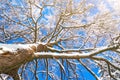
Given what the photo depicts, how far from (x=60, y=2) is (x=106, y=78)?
554cm

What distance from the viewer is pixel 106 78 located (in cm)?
1204

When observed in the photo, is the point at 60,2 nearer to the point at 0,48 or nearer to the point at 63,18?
the point at 63,18

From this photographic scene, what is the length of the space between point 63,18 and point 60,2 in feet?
2.68

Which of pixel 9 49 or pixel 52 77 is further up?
pixel 9 49

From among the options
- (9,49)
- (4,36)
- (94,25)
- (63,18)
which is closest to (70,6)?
(63,18)

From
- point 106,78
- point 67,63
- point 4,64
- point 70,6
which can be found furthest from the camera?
point 106,78

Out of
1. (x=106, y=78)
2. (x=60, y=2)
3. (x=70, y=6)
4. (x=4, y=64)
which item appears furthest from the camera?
(x=106, y=78)

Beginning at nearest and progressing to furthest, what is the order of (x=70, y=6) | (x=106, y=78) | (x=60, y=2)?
(x=70, y=6) → (x=60, y=2) → (x=106, y=78)

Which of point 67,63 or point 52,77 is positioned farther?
point 52,77

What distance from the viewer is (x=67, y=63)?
23.1 feet

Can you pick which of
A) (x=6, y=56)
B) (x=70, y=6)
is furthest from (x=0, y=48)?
(x=70, y=6)

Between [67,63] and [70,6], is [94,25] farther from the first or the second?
[67,63]

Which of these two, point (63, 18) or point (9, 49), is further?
point (63, 18)

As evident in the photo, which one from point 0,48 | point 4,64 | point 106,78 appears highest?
point 0,48
